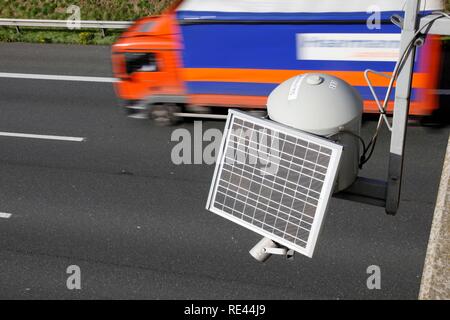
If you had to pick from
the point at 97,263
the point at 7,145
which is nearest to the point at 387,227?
the point at 97,263

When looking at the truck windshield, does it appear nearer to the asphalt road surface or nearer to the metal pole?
the asphalt road surface

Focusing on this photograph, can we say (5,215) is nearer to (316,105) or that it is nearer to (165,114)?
(165,114)

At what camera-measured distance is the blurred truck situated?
38.2ft

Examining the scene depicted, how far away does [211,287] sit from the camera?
9.75 m

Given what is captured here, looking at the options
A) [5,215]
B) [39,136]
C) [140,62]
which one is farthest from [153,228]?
[39,136]

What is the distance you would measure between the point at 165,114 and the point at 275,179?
32.3 feet

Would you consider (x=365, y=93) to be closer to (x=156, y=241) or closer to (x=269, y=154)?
(x=156, y=241)

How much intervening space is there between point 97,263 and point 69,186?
2527mm

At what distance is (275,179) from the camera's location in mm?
4496

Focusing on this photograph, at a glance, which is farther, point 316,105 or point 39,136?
point 39,136

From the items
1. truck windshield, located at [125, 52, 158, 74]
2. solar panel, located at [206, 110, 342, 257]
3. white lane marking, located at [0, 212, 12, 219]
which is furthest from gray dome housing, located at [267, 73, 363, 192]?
truck windshield, located at [125, 52, 158, 74]

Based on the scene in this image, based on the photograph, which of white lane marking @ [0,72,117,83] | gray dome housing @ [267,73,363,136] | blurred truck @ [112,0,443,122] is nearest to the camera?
gray dome housing @ [267,73,363,136]

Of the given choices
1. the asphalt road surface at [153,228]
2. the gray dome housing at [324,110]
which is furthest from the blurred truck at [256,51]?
the gray dome housing at [324,110]

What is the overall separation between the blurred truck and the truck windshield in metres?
0.02
